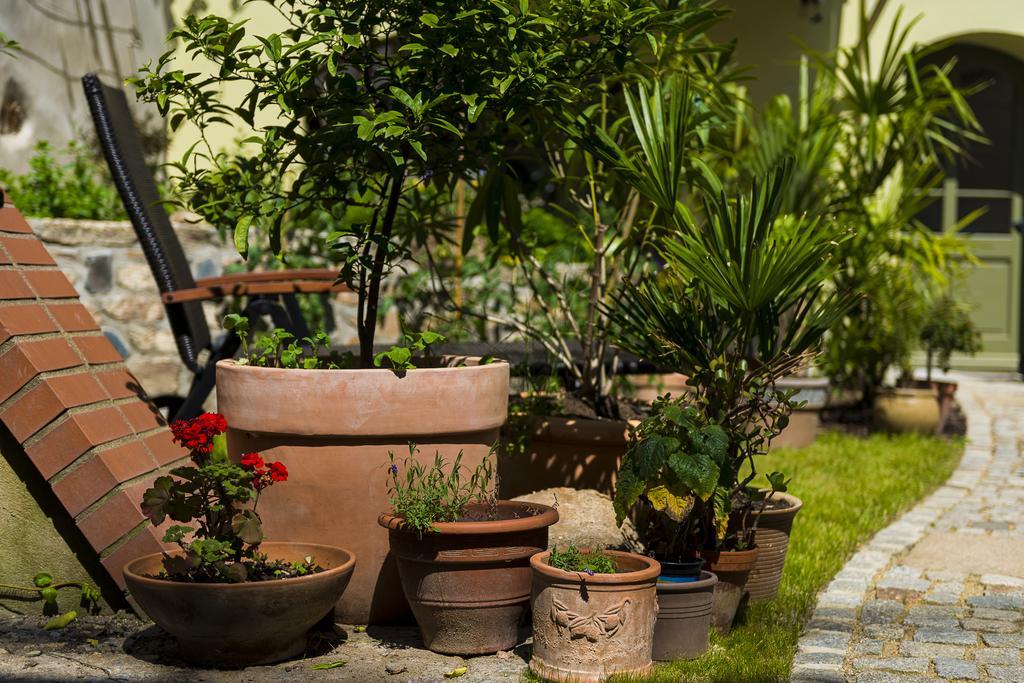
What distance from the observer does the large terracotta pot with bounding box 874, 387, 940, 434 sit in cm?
668

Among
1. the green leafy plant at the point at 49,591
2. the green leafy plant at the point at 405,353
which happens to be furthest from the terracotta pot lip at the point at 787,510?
the green leafy plant at the point at 49,591

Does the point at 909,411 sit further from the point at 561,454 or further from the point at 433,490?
the point at 433,490

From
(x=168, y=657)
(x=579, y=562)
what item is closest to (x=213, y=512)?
(x=168, y=657)

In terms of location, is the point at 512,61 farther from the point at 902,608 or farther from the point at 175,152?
the point at 175,152

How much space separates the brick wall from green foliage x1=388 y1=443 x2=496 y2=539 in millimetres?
604

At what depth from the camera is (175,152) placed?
23.5 feet

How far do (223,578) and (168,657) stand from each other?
0.87 feet

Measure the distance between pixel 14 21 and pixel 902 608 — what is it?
16.9ft

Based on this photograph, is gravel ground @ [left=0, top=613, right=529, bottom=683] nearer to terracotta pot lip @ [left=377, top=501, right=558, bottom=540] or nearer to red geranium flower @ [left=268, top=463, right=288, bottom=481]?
terracotta pot lip @ [left=377, top=501, right=558, bottom=540]

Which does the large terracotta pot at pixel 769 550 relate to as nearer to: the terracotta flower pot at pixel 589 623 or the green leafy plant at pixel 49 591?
the terracotta flower pot at pixel 589 623

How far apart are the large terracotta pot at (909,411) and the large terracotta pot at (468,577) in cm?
434

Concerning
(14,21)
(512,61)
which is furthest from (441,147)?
(14,21)

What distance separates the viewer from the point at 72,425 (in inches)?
115

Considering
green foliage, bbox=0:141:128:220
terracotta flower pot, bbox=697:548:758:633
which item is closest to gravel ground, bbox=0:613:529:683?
terracotta flower pot, bbox=697:548:758:633
